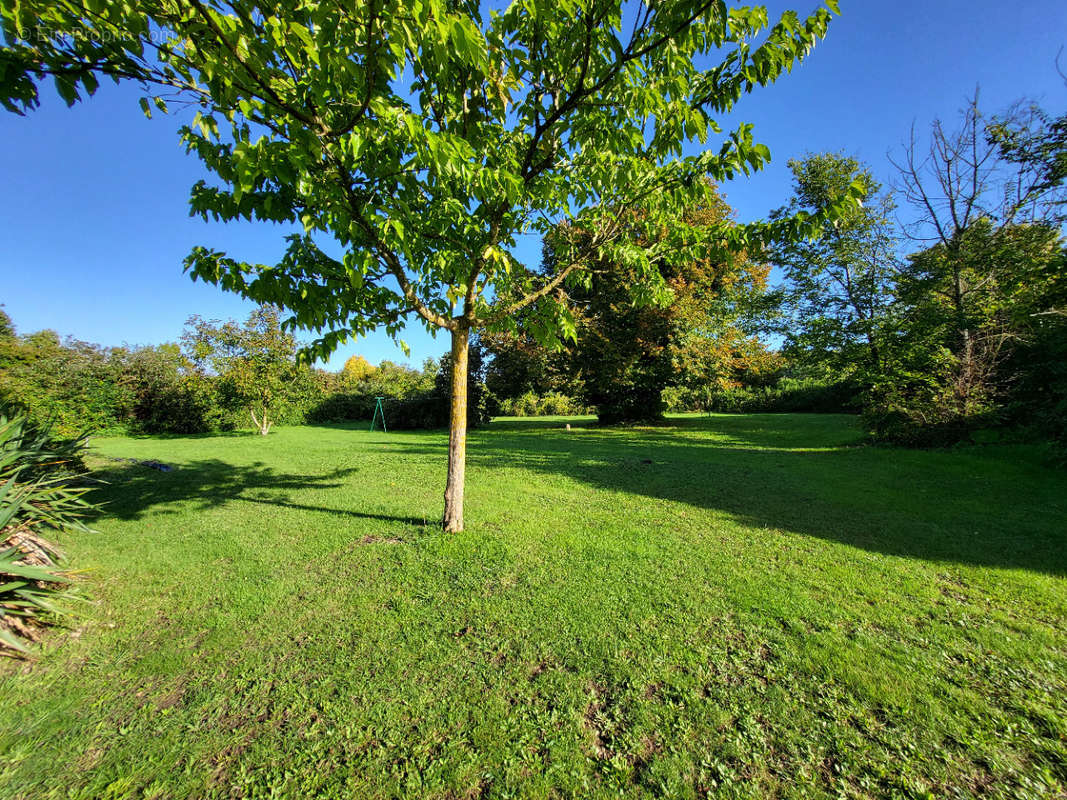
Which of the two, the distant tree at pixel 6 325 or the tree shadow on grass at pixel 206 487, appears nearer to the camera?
the tree shadow on grass at pixel 206 487

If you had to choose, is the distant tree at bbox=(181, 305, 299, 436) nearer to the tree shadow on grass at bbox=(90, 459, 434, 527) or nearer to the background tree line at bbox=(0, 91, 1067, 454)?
the background tree line at bbox=(0, 91, 1067, 454)

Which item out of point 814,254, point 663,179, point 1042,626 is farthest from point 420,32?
point 814,254

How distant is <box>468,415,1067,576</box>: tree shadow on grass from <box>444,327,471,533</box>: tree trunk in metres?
3.32

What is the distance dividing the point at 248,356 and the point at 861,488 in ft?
67.0

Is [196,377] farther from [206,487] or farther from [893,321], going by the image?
[893,321]

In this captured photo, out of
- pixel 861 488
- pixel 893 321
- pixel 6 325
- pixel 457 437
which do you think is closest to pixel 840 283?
pixel 893 321

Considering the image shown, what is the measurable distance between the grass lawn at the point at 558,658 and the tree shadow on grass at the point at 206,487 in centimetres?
29

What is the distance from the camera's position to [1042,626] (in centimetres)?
283

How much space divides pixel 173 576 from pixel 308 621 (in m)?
1.94

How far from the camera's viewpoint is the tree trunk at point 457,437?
455 cm

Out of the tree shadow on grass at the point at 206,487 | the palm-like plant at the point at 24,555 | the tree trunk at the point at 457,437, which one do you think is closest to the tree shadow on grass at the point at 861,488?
the tree shadow on grass at the point at 206,487

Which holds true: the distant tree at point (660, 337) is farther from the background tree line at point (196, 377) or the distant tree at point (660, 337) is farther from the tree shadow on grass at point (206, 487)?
the tree shadow on grass at point (206, 487)

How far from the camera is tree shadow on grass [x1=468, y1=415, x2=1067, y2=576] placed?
446 cm

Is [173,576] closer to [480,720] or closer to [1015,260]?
[480,720]
